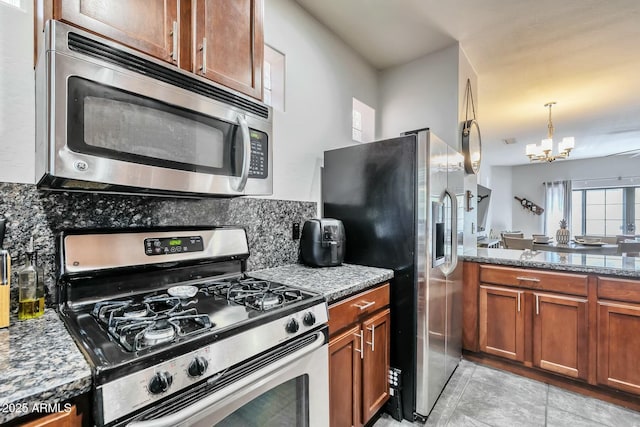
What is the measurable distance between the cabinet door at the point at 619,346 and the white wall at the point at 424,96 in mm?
1531

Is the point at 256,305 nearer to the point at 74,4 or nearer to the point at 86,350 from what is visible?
the point at 86,350

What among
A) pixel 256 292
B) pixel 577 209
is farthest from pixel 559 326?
pixel 577 209

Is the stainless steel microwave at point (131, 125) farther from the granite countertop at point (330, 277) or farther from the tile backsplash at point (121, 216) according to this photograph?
the granite countertop at point (330, 277)

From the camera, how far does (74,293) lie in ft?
3.56

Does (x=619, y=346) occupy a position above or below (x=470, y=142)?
below

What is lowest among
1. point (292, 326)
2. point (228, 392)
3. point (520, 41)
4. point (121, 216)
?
point (228, 392)

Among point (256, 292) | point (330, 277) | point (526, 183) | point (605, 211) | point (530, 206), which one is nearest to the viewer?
point (256, 292)

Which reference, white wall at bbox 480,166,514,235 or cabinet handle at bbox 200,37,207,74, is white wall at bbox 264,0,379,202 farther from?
white wall at bbox 480,166,514,235

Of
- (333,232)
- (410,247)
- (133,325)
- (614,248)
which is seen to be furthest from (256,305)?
(614,248)

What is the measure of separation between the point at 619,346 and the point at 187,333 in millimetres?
2546

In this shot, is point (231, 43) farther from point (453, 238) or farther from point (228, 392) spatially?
point (453, 238)

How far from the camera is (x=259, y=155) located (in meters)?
1.41

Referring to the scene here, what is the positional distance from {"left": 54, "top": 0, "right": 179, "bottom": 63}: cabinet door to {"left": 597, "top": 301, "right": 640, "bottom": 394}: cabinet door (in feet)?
9.14

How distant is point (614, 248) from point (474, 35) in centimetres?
306
